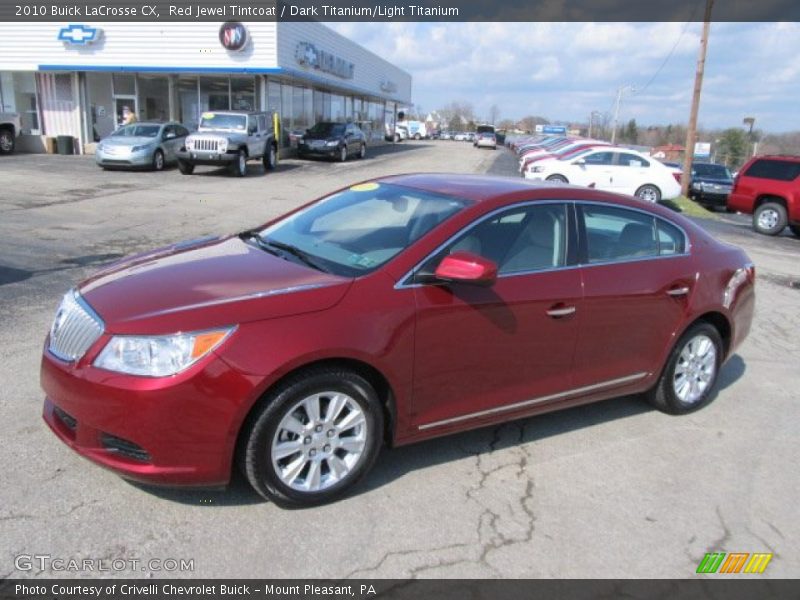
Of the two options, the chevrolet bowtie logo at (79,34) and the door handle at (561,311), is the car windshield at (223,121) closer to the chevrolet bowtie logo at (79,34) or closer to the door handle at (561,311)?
the chevrolet bowtie logo at (79,34)

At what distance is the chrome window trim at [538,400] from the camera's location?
3.65 meters

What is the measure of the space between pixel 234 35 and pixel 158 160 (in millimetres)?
7808

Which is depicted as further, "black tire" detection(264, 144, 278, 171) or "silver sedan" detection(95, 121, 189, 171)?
"black tire" detection(264, 144, 278, 171)

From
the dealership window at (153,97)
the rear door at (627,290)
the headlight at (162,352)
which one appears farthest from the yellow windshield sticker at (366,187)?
the dealership window at (153,97)

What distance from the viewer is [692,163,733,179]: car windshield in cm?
2455

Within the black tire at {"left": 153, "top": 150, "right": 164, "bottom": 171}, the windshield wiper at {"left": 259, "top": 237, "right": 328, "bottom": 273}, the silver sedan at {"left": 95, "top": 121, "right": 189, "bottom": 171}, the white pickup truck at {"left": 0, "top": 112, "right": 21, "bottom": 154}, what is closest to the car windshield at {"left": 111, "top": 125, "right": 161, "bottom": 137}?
the silver sedan at {"left": 95, "top": 121, "right": 189, "bottom": 171}

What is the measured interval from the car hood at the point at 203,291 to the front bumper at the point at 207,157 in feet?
57.4

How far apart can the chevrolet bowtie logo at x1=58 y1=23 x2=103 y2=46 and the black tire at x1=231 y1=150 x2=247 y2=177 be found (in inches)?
440

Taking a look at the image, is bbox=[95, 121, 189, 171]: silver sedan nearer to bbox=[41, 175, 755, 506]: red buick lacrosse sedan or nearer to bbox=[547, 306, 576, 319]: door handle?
bbox=[41, 175, 755, 506]: red buick lacrosse sedan

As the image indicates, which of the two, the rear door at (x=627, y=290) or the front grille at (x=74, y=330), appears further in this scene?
the rear door at (x=627, y=290)

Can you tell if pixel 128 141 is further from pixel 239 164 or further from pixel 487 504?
pixel 487 504

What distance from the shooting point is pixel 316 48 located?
3234cm

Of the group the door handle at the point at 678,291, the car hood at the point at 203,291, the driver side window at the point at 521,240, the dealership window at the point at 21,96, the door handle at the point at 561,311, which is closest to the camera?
the car hood at the point at 203,291

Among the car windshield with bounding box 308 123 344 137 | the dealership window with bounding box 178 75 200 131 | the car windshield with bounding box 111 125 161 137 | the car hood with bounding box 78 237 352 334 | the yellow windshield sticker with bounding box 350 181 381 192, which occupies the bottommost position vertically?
the car hood with bounding box 78 237 352 334
